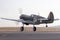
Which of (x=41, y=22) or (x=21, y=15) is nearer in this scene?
(x=41, y=22)

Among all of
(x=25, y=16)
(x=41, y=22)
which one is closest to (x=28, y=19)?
(x=25, y=16)

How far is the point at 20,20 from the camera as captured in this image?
60.7 meters

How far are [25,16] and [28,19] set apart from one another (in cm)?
135

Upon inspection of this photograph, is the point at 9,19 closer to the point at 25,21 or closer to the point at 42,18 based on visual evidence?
the point at 25,21

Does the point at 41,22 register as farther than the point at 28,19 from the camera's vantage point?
No

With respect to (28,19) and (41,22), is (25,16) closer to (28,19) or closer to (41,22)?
(28,19)

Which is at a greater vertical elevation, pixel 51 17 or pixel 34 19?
pixel 51 17

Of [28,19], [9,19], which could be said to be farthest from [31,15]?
[9,19]

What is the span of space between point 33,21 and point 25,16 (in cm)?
394

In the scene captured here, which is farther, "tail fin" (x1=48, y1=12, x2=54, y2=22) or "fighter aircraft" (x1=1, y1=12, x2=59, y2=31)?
"tail fin" (x1=48, y1=12, x2=54, y2=22)

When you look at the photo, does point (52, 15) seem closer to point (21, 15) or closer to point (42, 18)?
point (42, 18)

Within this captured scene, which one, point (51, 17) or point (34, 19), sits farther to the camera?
point (51, 17)

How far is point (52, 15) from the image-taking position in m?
62.1

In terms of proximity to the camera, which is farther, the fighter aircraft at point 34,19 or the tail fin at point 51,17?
the tail fin at point 51,17
